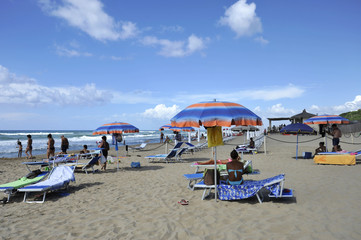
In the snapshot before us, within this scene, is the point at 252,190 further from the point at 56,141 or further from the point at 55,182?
the point at 56,141

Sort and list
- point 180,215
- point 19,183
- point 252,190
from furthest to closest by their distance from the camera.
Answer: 1. point 19,183
2. point 252,190
3. point 180,215

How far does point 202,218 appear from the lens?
434 centimetres

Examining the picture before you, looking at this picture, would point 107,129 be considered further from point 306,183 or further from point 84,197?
point 306,183

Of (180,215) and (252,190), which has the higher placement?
(252,190)

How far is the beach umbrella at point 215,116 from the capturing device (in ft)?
14.9

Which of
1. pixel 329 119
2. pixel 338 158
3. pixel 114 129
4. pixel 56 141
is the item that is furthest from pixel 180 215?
pixel 56 141

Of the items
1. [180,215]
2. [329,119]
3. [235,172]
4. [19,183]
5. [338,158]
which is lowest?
[180,215]

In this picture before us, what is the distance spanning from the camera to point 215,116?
459cm

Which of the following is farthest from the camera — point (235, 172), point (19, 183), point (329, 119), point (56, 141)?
point (56, 141)

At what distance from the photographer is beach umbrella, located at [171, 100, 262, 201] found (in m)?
4.53

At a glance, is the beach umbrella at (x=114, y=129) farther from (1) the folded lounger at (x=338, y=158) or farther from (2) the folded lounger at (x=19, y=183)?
(1) the folded lounger at (x=338, y=158)

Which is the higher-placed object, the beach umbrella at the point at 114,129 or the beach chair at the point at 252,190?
the beach umbrella at the point at 114,129

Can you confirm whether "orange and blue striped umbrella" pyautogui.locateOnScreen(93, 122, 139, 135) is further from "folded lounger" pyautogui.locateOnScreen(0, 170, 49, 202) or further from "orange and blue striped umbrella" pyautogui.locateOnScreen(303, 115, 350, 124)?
"orange and blue striped umbrella" pyautogui.locateOnScreen(303, 115, 350, 124)

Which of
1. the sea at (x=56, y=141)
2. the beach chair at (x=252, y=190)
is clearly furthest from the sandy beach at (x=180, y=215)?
the sea at (x=56, y=141)
